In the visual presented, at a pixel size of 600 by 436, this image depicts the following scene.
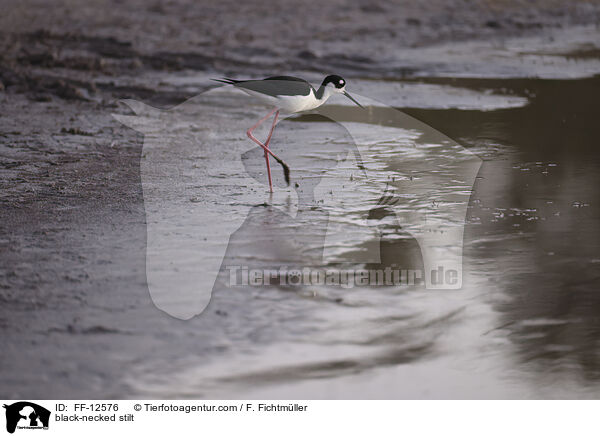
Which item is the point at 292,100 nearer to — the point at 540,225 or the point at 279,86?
the point at 279,86

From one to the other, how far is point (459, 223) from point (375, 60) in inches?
304

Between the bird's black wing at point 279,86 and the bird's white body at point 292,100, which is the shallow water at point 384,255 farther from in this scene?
the bird's black wing at point 279,86

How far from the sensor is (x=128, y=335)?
421 centimetres

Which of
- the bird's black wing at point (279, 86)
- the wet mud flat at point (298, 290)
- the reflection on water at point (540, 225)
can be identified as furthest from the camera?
the bird's black wing at point (279, 86)

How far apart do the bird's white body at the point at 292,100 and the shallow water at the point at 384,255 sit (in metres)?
0.66

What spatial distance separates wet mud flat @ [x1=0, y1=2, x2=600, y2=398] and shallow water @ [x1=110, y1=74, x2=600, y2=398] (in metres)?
0.01

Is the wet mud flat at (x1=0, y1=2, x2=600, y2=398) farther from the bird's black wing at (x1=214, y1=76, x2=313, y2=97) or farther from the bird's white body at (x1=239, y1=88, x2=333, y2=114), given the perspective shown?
the bird's black wing at (x1=214, y1=76, x2=313, y2=97)

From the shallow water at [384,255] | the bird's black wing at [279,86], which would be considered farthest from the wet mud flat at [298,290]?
the bird's black wing at [279,86]

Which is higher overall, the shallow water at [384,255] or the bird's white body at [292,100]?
the bird's white body at [292,100]

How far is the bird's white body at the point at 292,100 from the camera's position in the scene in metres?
6.26

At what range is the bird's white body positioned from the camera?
6258 millimetres

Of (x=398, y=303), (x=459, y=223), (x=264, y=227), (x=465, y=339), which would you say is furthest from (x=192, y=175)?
(x=465, y=339)

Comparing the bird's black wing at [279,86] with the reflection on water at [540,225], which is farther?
the bird's black wing at [279,86]

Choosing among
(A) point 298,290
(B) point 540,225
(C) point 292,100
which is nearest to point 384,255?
(A) point 298,290
